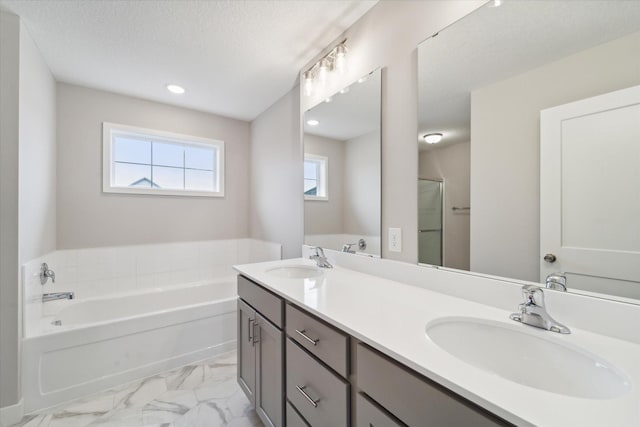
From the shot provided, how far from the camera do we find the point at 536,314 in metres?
0.81

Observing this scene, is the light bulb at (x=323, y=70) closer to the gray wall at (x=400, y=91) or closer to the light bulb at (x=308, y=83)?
the light bulb at (x=308, y=83)

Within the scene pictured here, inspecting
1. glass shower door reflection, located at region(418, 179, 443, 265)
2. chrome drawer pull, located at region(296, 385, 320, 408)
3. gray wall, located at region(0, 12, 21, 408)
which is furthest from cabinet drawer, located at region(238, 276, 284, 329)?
gray wall, located at region(0, 12, 21, 408)

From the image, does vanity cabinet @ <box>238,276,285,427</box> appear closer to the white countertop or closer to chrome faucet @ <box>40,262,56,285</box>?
the white countertop

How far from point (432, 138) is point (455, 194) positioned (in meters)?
0.30

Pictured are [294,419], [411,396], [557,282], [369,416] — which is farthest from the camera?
[294,419]

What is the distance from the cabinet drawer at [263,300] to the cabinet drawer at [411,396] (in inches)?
21.1

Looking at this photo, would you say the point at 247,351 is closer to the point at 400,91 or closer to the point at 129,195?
the point at 400,91

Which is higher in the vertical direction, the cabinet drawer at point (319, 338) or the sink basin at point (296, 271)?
the sink basin at point (296, 271)

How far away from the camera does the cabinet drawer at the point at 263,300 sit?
1254 mm

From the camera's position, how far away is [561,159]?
0.88 m

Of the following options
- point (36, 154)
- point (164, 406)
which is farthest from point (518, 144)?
point (36, 154)

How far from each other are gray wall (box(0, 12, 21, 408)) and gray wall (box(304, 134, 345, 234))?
6.13ft

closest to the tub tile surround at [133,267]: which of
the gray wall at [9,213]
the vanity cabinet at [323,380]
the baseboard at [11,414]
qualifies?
the gray wall at [9,213]

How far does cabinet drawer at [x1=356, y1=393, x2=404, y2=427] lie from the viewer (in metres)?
0.71
